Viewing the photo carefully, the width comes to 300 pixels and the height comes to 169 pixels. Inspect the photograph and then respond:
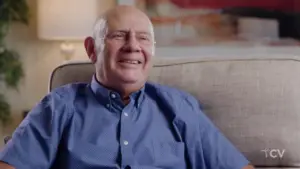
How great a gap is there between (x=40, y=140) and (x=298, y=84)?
81 cm

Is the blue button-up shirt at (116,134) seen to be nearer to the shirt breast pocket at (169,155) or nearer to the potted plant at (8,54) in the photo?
the shirt breast pocket at (169,155)

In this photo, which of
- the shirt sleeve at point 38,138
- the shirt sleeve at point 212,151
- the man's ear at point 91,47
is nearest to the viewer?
the shirt sleeve at point 38,138

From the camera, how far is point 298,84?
5.53ft

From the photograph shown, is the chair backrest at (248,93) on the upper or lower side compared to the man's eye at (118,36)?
lower

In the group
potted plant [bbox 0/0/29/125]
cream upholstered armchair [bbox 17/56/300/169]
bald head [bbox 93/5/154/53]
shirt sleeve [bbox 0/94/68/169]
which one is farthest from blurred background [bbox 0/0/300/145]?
shirt sleeve [bbox 0/94/68/169]

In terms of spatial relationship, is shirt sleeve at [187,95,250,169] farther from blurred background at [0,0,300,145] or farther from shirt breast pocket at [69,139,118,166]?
blurred background at [0,0,300,145]

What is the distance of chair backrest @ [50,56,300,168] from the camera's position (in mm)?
1627

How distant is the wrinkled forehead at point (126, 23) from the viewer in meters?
1.57

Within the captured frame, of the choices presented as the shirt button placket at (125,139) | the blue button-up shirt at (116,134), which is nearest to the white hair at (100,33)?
the blue button-up shirt at (116,134)

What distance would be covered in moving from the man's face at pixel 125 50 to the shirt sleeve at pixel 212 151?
23 cm

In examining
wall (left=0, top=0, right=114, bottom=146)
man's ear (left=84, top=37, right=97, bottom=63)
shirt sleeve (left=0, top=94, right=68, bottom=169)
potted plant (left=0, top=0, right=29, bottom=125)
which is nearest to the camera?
shirt sleeve (left=0, top=94, right=68, bottom=169)

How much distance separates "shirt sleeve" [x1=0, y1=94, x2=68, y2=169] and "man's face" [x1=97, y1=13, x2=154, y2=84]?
7.2 inches

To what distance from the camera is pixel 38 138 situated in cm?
145

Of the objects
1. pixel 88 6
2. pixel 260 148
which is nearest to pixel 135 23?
pixel 260 148
